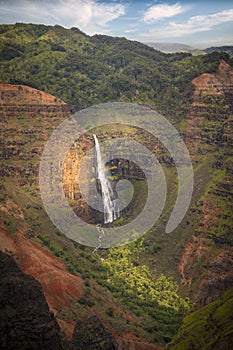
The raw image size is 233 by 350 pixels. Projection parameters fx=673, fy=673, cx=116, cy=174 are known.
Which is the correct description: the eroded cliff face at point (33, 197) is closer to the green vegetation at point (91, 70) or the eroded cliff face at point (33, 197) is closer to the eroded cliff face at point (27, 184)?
the eroded cliff face at point (27, 184)

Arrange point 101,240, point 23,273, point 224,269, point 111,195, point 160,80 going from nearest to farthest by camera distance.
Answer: point 23,273
point 224,269
point 101,240
point 111,195
point 160,80

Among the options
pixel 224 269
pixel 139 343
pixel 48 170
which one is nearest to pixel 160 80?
pixel 48 170


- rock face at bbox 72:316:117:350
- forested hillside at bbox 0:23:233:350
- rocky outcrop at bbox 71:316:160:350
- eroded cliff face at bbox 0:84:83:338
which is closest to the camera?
rock face at bbox 72:316:117:350

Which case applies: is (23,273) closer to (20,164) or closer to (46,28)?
(20,164)

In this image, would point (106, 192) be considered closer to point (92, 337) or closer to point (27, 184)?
point (27, 184)

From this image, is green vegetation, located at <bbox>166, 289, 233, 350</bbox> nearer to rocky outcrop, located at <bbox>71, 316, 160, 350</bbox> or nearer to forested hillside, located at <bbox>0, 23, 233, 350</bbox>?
forested hillside, located at <bbox>0, 23, 233, 350</bbox>

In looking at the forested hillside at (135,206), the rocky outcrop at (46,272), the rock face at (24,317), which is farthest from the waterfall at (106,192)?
the rock face at (24,317)

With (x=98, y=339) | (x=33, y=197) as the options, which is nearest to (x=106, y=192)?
(x=33, y=197)

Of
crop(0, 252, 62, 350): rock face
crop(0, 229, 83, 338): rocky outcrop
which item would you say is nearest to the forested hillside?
crop(0, 229, 83, 338): rocky outcrop
